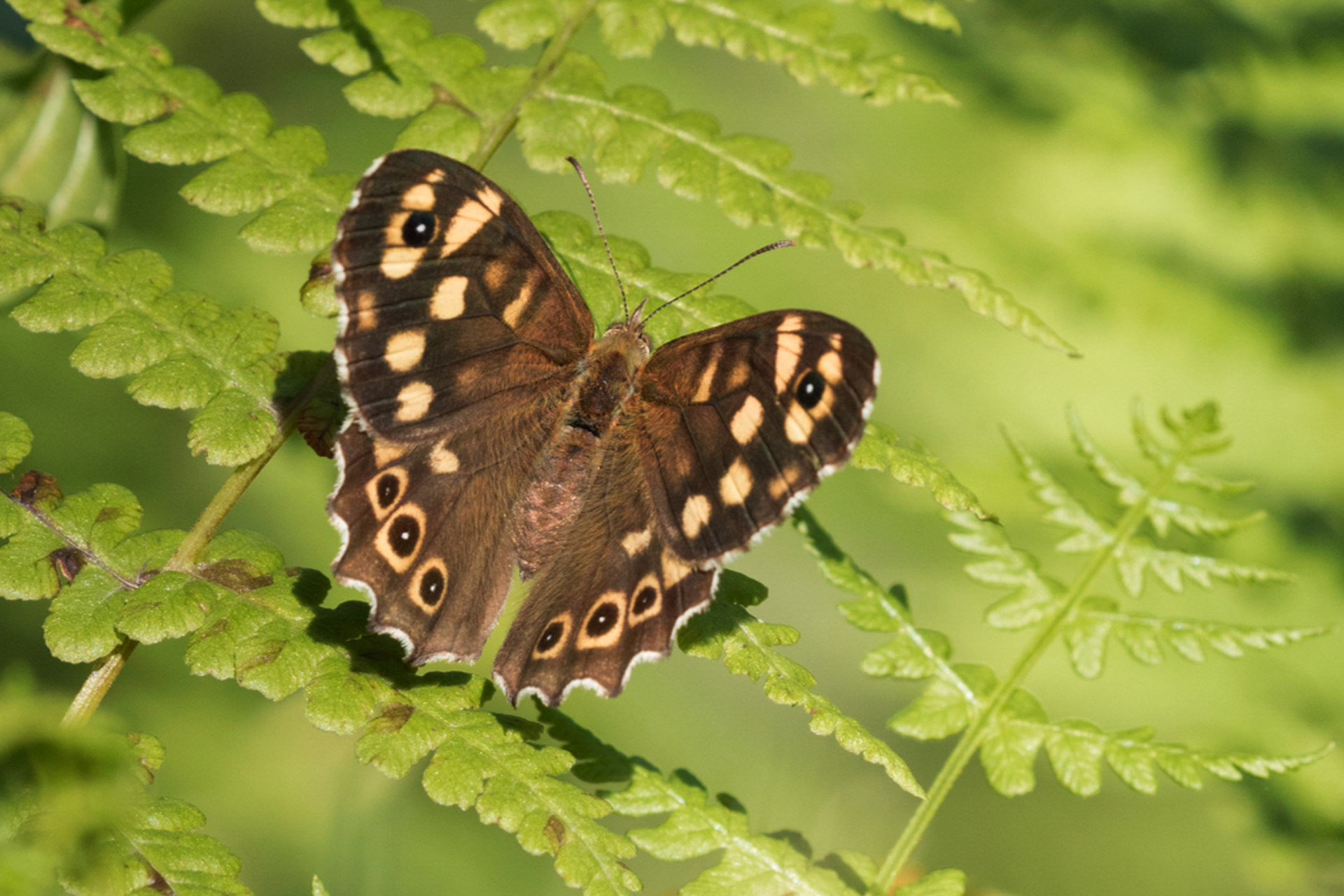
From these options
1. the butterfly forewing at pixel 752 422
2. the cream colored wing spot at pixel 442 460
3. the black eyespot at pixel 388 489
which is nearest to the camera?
the butterfly forewing at pixel 752 422

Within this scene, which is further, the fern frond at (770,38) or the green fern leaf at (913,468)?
the fern frond at (770,38)

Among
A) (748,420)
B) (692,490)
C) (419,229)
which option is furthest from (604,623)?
(419,229)

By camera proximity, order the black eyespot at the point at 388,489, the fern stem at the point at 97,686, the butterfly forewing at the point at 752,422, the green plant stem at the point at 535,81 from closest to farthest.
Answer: the fern stem at the point at 97,686
the butterfly forewing at the point at 752,422
the black eyespot at the point at 388,489
the green plant stem at the point at 535,81

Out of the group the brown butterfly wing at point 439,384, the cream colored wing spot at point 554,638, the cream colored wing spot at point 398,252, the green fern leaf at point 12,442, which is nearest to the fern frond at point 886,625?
the cream colored wing spot at point 554,638

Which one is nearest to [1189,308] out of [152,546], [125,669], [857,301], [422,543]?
[857,301]

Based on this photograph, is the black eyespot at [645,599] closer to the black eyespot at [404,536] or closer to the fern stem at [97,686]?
the black eyespot at [404,536]

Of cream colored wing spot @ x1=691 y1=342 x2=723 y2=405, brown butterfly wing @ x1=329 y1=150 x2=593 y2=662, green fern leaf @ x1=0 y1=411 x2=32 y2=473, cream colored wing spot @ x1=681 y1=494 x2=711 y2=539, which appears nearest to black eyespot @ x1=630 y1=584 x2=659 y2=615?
cream colored wing spot @ x1=681 y1=494 x2=711 y2=539

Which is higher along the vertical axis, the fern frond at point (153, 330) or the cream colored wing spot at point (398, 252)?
the cream colored wing spot at point (398, 252)
